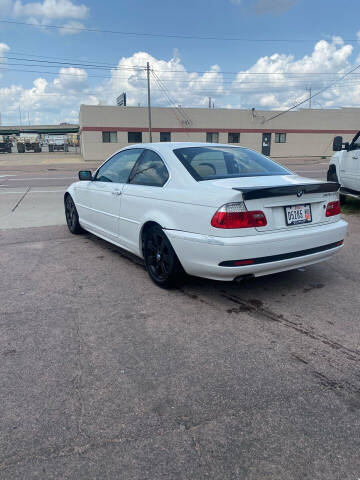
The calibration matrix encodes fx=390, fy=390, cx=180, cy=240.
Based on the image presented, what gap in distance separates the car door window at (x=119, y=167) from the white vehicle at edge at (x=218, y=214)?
29mm

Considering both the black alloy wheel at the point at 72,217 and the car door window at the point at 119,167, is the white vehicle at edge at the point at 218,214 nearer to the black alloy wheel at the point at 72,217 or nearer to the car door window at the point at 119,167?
the car door window at the point at 119,167

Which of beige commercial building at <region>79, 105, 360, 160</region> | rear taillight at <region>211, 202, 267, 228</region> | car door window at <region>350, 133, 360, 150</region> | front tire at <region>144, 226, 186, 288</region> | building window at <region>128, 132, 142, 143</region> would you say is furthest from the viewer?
building window at <region>128, 132, 142, 143</region>

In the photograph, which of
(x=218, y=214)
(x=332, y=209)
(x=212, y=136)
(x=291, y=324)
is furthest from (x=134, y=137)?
(x=291, y=324)

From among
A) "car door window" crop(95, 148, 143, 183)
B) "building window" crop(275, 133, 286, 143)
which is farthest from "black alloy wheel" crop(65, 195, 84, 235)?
"building window" crop(275, 133, 286, 143)

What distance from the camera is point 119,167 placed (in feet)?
17.4

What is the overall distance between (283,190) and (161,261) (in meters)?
1.50

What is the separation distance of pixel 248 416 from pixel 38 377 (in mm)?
1430

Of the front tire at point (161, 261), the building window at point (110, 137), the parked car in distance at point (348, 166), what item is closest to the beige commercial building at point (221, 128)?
the building window at point (110, 137)

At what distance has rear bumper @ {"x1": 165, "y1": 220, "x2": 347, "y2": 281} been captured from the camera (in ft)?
11.3

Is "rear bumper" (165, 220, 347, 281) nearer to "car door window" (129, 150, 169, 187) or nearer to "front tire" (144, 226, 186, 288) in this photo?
"front tire" (144, 226, 186, 288)

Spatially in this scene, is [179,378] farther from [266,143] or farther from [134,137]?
[266,143]

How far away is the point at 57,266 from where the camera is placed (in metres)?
5.13

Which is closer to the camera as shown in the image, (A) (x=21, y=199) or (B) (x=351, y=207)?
(B) (x=351, y=207)

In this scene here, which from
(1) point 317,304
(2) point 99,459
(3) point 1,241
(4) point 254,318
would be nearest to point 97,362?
(2) point 99,459
